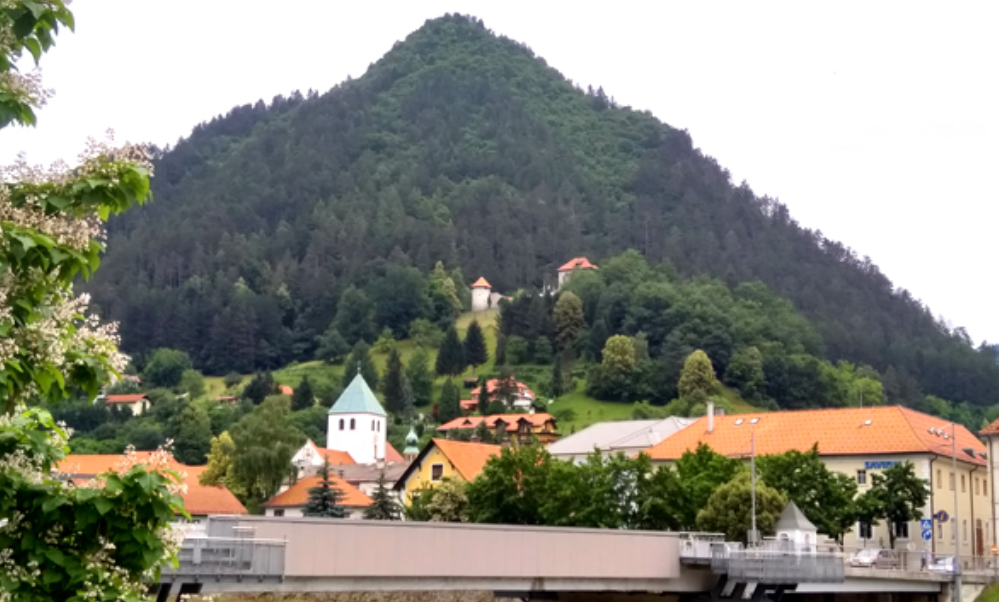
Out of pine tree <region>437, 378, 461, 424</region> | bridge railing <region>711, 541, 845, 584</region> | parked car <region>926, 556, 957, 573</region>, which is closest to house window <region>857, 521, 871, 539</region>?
parked car <region>926, 556, 957, 573</region>

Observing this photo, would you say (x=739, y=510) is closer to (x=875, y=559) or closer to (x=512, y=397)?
(x=875, y=559)

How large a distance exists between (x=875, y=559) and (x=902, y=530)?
622 inches

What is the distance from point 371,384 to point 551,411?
3239 centimetres

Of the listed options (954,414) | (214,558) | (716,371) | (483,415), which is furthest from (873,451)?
(954,414)

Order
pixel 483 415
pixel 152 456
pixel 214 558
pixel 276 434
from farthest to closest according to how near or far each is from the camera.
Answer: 1. pixel 483 415
2. pixel 276 434
3. pixel 214 558
4. pixel 152 456

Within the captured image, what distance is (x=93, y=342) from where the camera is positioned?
29.7 ft

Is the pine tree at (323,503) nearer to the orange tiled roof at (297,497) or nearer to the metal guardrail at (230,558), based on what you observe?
the orange tiled roof at (297,497)

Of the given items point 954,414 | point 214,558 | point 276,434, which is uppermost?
point 954,414

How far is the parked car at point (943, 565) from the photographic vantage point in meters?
55.1

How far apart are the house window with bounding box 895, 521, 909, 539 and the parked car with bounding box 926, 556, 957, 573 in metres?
9.29

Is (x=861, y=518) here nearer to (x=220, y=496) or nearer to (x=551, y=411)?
(x=220, y=496)

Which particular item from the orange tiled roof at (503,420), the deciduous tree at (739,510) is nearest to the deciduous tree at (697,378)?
the orange tiled roof at (503,420)

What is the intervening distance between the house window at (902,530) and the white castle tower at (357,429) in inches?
3226

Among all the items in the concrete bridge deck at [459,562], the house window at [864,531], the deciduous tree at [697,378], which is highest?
the deciduous tree at [697,378]
